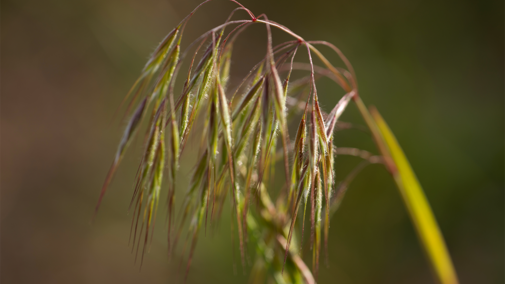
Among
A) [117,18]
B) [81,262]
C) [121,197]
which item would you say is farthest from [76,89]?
[81,262]

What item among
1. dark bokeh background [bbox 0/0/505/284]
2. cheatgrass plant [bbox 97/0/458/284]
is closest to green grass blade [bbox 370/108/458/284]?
cheatgrass plant [bbox 97/0/458/284]

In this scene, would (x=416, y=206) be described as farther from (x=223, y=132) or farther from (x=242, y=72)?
(x=242, y=72)

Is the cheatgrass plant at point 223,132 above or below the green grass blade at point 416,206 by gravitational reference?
above

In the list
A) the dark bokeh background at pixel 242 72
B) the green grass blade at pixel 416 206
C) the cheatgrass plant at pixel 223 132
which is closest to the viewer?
the cheatgrass plant at pixel 223 132

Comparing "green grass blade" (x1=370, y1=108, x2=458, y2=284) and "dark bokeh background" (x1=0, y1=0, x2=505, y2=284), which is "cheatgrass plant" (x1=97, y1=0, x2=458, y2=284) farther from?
"dark bokeh background" (x1=0, y1=0, x2=505, y2=284)

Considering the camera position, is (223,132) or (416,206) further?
(416,206)

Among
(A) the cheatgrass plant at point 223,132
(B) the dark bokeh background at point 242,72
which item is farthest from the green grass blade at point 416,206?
(B) the dark bokeh background at point 242,72

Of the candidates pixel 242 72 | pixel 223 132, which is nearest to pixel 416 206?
pixel 223 132

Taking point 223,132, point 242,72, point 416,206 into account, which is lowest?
point 416,206

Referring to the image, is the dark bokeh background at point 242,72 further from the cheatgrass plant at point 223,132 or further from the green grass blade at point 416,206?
the cheatgrass plant at point 223,132

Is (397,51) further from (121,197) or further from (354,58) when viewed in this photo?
(121,197)
